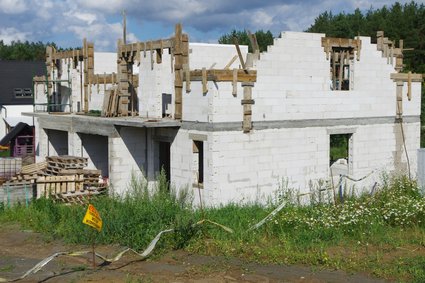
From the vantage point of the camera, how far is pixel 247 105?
17.8 m

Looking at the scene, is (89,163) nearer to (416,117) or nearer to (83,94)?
(83,94)

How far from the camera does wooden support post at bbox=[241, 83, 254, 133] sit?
58.1ft

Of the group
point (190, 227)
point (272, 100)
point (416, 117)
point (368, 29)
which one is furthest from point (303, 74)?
point (368, 29)

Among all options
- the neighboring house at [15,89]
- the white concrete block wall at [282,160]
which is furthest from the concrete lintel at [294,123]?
the neighboring house at [15,89]

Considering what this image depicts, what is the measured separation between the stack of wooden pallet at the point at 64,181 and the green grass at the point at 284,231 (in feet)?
7.52

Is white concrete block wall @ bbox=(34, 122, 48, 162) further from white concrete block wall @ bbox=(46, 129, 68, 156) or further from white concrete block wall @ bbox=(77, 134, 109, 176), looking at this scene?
white concrete block wall @ bbox=(77, 134, 109, 176)

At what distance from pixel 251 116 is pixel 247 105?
365 millimetres

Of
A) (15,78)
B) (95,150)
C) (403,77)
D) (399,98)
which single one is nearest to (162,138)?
(95,150)

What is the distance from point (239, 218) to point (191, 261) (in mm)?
3180

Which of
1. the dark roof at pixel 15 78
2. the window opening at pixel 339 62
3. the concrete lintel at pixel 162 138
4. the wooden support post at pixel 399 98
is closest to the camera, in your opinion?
the concrete lintel at pixel 162 138

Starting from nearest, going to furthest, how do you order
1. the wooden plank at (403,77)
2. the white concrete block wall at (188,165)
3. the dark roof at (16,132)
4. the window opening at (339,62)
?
the white concrete block wall at (188,165) → the window opening at (339,62) → the wooden plank at (403,77) → the dark roof at (16,132)

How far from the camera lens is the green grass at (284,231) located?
12289 mm

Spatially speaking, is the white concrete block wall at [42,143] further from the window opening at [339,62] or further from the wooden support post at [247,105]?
the window opening at [339,62]

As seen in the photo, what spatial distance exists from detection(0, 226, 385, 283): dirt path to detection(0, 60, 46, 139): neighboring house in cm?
3252
